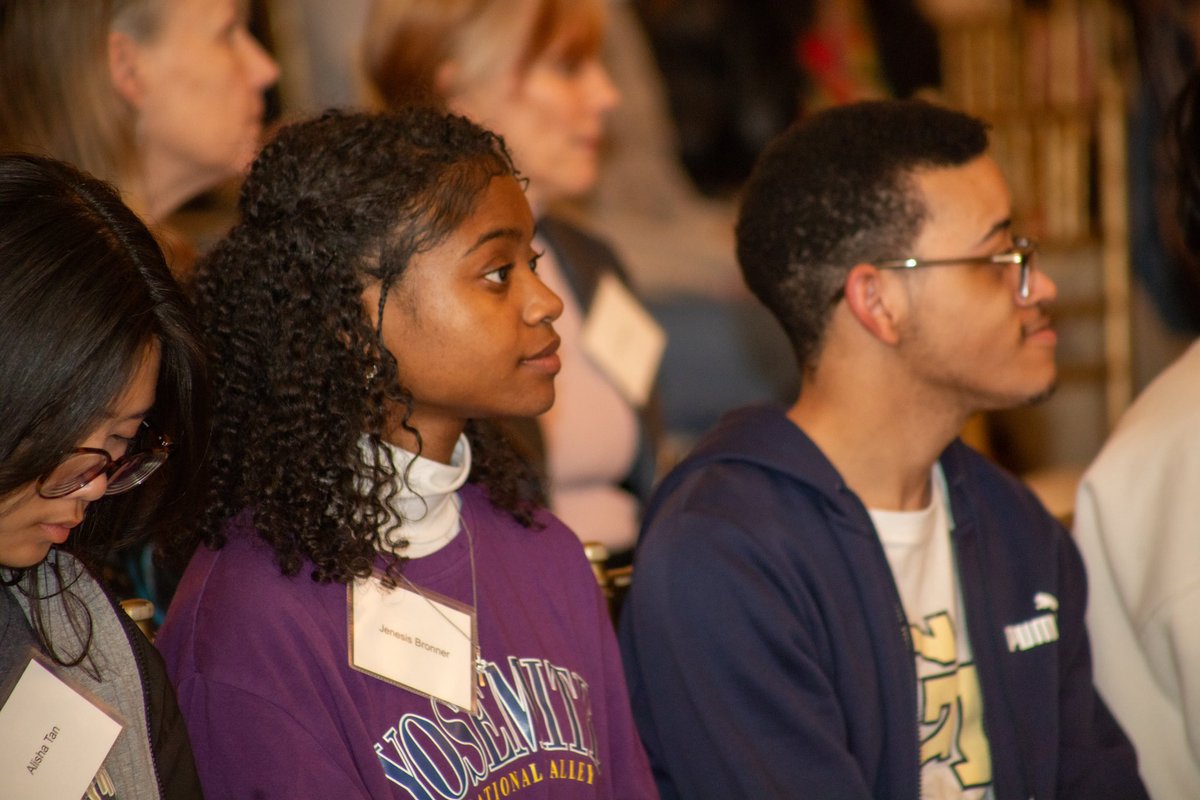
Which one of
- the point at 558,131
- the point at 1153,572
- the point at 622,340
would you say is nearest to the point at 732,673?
the point at 1153,572

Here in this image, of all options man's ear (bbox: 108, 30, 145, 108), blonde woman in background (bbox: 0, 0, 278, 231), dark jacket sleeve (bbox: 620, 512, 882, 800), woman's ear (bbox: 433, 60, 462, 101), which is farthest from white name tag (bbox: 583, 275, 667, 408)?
dark jacket sleeve (bbox: 620, 512, 882, 800)

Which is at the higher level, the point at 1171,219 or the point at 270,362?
the point at 1171,219

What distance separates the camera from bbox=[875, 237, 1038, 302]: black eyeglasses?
1.81 m

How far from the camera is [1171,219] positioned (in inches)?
86.0

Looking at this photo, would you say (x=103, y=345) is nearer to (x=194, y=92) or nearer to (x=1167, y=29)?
(x=194, y=92)

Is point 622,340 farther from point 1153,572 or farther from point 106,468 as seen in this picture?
point 106,468

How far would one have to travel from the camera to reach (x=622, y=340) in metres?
2.83

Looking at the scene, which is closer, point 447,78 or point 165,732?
point 165,732

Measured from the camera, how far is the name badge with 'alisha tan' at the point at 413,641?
1.36 m

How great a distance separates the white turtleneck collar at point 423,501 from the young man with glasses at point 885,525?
30cm

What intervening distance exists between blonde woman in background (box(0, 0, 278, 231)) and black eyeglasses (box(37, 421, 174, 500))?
0.62 m

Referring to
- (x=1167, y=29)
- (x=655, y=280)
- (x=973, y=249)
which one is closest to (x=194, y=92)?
(x=973, y=249)

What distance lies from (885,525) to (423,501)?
0.70 m

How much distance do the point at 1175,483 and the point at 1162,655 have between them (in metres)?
0.24
